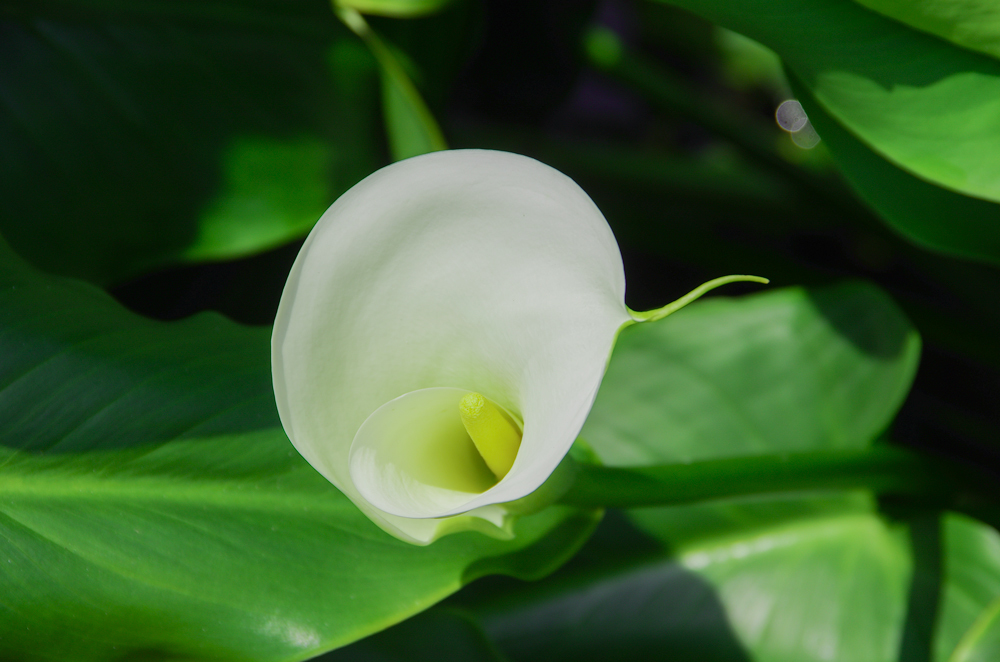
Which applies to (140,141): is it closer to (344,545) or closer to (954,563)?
(344,545)

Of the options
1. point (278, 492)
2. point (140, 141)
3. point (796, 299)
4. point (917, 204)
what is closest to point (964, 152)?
point (917, 204)

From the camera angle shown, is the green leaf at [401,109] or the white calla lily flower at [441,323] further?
the green leaf at [401,109]

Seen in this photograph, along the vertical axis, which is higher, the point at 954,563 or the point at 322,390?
the point at 322,390

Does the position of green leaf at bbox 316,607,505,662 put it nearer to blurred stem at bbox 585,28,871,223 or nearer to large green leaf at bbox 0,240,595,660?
large green leaf at bbox 0,240,595,660

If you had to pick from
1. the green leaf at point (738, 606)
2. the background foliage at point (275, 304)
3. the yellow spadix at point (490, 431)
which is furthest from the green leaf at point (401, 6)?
the green leaf at point (738, 606)

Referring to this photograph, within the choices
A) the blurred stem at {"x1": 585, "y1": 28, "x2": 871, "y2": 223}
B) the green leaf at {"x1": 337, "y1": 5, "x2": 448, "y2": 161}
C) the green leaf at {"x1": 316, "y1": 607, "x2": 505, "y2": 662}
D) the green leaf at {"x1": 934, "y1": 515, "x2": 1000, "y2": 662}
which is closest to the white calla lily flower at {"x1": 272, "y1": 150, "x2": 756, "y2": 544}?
the green leaf at {"x1": 316, "y1": 607, "x2": 505, "y2": 662}

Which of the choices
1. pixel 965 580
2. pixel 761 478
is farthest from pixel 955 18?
pixel 965 580

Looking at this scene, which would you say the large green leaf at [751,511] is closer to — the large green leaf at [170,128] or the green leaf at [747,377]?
the green leaf at [747,377]
